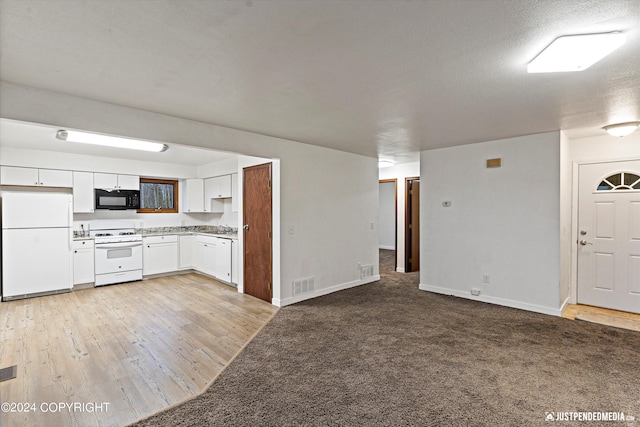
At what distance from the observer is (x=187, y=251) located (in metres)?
6.95

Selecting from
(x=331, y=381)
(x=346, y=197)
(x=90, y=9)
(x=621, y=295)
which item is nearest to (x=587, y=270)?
(x=621, y=295)

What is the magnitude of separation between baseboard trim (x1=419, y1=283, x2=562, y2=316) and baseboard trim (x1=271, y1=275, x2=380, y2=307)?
98 cm

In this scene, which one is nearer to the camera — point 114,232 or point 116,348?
point 116,348

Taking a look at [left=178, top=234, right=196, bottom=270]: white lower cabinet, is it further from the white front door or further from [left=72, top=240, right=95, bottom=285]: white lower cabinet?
the white front door

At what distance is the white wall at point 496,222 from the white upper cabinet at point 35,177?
6313 mm

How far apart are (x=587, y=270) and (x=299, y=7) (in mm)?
5260

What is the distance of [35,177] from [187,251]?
2880 mm

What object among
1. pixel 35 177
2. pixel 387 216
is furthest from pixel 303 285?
pixel 387 216

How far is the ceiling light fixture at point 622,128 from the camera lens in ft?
11.9

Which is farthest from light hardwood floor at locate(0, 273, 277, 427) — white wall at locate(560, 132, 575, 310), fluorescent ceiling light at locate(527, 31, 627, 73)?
white wall at locate(560, 132, 575, 310)

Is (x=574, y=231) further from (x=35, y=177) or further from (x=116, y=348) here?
(x=35, y=177)

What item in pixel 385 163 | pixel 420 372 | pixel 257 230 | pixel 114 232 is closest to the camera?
pixel 420 372

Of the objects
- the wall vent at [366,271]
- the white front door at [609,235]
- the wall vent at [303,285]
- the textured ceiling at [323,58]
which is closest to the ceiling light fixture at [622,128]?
the textured ceiling at [323,58]

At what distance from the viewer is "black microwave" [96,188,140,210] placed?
235 inches
